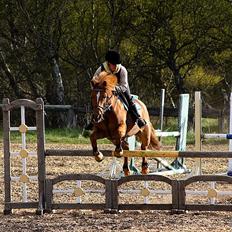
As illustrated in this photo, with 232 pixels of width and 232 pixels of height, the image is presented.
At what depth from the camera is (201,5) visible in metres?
25.4

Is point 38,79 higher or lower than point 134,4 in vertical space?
lower

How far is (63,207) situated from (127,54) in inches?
705

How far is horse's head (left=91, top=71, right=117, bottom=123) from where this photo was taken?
7371mm

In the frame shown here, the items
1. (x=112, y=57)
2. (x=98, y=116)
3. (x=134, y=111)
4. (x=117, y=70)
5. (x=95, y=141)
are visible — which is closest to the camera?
(x=98, y=116)

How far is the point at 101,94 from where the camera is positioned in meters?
7.53

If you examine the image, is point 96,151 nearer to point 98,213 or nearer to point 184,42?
point 98,213

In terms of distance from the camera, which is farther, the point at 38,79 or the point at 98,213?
the point at 38,79

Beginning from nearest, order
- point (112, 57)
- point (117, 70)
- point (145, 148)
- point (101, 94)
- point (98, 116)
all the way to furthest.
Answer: point (98, 116) < point (101, 94) < point (112, 57) < point (117, 70) < point (145, 148)

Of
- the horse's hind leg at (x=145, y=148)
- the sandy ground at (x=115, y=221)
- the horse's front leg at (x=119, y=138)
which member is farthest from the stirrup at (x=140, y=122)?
the sandy ground at (x=115, y=221)

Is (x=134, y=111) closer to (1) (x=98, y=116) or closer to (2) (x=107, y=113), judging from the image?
(2) (x=107, y=113)

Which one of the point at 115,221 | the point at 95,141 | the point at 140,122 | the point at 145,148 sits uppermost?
the point at 140,122

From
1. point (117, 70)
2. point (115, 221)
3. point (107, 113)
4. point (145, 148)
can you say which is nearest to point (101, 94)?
point (107, 113)

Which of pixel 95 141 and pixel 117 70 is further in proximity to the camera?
pixel 117 70

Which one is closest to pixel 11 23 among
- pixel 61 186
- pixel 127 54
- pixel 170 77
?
pixel 127 54
